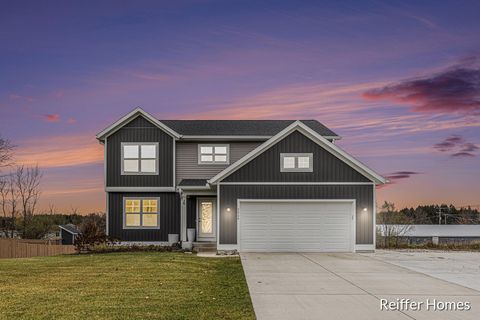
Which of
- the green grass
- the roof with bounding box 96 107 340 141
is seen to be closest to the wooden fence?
Result: the roof with bounding box 96 107 340 141

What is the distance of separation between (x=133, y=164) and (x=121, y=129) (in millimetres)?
1896

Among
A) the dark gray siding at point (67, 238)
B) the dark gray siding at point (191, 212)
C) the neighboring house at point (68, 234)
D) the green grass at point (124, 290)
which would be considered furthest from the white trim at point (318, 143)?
the dark gray siding at point (67, 238)

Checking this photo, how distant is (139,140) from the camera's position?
26.0 meters

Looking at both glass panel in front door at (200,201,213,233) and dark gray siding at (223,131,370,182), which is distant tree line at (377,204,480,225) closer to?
dark gray siding at (223,131,370,182)

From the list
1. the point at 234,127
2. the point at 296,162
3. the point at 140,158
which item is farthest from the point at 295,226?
the point at 140,158

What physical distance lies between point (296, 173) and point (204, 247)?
546 cm

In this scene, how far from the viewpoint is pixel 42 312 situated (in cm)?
943

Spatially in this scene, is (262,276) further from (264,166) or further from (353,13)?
(353,13)

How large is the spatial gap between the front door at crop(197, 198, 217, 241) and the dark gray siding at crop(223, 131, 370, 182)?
400 centimetres

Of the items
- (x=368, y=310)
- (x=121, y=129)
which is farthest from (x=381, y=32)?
(x=368, y=310)

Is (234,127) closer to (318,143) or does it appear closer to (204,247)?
(318,143)

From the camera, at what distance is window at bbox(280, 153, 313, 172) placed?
898 inches

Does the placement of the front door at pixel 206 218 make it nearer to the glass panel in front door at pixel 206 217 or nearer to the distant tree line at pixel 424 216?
the glass panel in front door at pixel 206 217

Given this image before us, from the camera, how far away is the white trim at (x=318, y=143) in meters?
22.5
